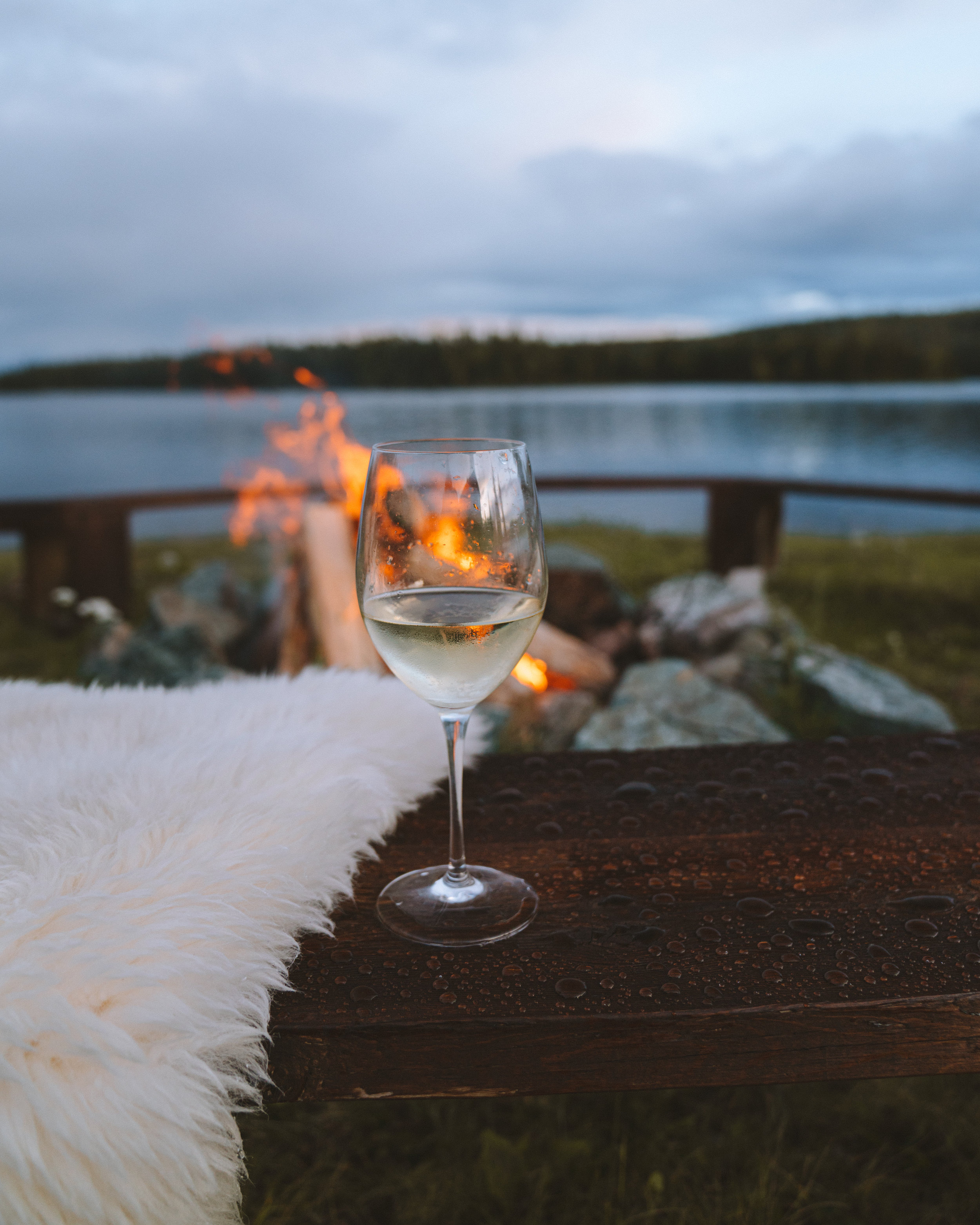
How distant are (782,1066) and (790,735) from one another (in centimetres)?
280

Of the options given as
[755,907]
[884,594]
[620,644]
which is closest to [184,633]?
[620,644]

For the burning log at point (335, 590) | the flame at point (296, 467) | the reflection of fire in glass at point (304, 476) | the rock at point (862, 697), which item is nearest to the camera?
the rock at point (862, 697)

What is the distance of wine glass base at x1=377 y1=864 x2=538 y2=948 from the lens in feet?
2.94

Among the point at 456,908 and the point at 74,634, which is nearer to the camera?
the point at 456,908

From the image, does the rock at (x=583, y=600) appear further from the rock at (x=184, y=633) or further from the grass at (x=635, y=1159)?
the grass at (x=635, y=1159)

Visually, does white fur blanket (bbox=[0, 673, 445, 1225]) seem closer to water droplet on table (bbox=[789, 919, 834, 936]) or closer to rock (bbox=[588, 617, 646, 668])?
water droplet on table (bbox=[789, 919, 834, 936])

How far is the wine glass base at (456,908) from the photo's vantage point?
896mm

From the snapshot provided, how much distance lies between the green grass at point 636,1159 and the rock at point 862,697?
1.57m

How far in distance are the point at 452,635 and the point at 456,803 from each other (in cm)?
19

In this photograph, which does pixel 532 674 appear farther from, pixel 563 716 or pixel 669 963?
pixel 669 963

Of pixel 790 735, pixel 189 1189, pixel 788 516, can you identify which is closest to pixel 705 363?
pixel 788 516

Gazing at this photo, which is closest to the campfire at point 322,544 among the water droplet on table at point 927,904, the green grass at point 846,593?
the green grass at point 846,593

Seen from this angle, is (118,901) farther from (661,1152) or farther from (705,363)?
(705,363)

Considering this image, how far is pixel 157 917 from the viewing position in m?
0.79
